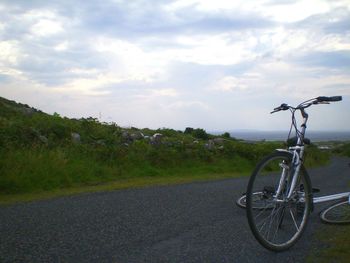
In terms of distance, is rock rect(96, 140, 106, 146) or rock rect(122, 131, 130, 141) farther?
rock rect(122, 131, 130, 141)

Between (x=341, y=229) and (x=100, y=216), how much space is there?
3.61 m

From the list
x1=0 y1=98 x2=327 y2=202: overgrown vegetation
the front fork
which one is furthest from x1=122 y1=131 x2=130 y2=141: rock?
the front fork

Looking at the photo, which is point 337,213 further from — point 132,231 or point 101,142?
point 101,142

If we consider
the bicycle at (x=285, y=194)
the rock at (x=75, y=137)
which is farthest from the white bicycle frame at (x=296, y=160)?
the rock at (x=75, y=137)

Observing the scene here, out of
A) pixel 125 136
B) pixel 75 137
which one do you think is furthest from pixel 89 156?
pixel 125 136

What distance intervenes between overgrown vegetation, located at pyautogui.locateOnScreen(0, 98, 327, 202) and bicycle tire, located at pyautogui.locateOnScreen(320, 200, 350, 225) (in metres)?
6.65

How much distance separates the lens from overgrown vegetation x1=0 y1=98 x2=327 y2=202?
1019cm

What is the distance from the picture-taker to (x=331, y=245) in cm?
485

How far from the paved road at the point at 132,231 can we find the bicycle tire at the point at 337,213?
171 millimetres

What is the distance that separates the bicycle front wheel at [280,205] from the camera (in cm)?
452

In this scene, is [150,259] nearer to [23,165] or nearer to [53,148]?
[23,165]

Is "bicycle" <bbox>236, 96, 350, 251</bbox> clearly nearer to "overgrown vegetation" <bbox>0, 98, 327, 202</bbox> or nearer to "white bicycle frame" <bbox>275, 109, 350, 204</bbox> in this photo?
"white bicycle frame" <bbox>275, 109, 350, 204</bbox>

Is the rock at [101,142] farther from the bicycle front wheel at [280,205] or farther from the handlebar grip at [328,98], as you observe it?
the handlebar grip at [328,98]

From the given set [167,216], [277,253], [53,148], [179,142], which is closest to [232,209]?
[167,216]
